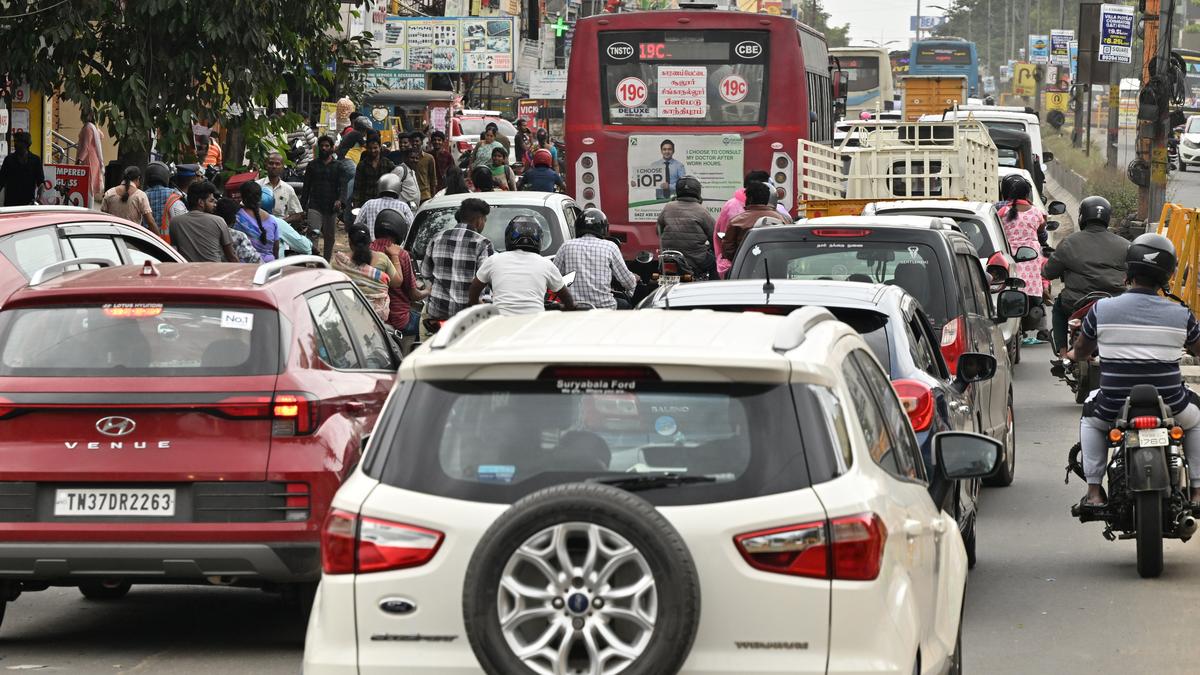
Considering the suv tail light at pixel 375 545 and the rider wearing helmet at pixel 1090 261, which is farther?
the rider wearing helmet at pixel 1090 261

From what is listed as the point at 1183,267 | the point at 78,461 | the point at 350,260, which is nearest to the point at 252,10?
the point at 350,260

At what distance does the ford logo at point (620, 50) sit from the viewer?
2344 centimetres

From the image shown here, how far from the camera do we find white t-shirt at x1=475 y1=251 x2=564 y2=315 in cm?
1238

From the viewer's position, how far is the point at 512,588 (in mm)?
4113

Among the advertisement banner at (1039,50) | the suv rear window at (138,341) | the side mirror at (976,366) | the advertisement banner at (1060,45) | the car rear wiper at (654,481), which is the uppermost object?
the car rear wiper at (654,481)

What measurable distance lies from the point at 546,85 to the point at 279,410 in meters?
51.0

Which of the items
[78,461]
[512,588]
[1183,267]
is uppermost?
[512,588]

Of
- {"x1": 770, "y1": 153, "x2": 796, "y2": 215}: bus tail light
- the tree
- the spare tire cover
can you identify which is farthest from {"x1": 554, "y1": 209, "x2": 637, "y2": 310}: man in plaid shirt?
the spare tire cover

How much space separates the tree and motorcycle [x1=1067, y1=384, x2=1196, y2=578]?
33.2ft

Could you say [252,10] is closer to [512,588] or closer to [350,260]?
[350,260]

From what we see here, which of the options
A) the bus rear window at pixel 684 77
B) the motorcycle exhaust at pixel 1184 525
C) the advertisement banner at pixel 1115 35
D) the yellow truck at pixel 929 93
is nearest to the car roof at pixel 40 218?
the motorcycle exhaust at pixel 1184 525

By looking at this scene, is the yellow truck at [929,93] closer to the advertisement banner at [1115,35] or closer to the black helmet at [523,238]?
the advertisement banner at [1115,35]

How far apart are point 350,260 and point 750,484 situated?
990 centimetres

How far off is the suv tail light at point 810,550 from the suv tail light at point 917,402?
4307mm
